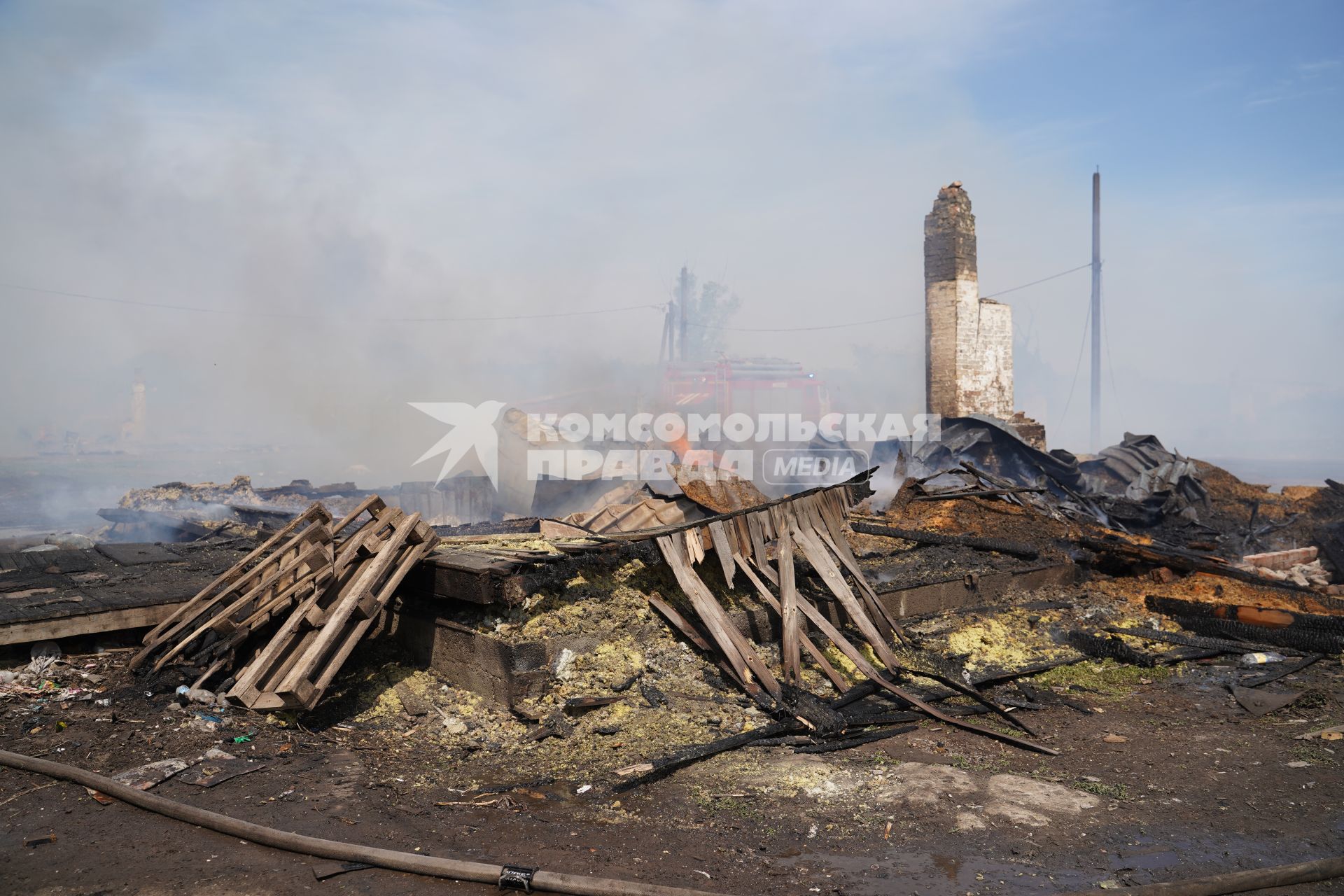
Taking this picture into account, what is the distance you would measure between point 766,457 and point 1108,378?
41174 mm

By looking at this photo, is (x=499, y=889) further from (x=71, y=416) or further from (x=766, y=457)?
(x=71, y=416)

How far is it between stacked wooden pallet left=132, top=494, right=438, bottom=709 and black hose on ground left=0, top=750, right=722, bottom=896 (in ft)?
2.80

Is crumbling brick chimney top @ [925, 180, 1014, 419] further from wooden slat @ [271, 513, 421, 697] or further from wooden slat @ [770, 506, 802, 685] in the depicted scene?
wooden slat @ [271, 513, 421, 697]

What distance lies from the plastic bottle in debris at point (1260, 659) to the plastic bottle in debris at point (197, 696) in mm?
7724

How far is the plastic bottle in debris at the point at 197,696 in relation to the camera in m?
5.16

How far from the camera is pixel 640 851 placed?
11.9ft

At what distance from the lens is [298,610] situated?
5.21m

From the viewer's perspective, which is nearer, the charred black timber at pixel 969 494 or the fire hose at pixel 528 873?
the fire hose at pixel 528 873

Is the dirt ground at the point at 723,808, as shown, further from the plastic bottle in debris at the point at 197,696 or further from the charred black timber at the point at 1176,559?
the charred black timber at the point at 1176,559

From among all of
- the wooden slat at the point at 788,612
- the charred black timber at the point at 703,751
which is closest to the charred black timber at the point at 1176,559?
the wooden slat at the point at 788,612

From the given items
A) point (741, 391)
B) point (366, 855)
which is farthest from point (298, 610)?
point (741, 391)

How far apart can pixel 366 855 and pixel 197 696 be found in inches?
98.8

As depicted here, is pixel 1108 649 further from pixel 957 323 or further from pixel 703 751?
pixel 957 323

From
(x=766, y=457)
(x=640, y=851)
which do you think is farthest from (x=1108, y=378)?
(x=640, y=851)
